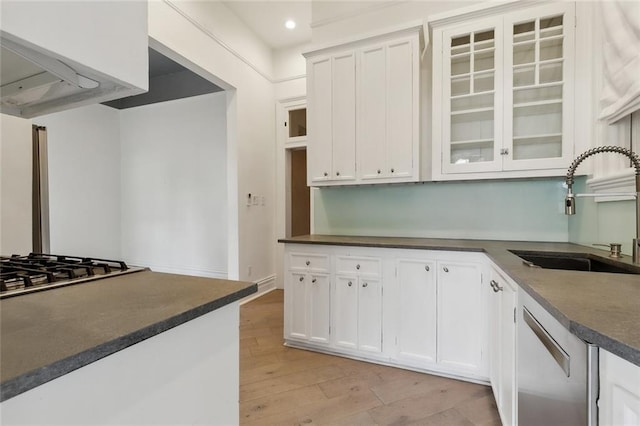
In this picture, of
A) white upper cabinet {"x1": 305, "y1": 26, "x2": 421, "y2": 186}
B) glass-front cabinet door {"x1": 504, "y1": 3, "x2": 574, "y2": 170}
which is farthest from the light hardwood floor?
glass-front cabinet door {"x1": 504, "y1": 3, "x2": 574, "y2": 170}

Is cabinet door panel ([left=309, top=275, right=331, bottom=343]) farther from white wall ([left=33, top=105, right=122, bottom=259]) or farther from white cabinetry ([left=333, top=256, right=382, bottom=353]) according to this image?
white wall ([left=33, top=105, right=122, bottom=259])

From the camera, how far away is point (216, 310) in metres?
0.94

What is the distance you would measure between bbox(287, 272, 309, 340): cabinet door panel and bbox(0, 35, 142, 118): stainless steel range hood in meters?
1.87

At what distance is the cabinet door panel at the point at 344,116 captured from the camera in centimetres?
262

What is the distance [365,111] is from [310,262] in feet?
4.40

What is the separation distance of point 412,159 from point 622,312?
1788 millimetres

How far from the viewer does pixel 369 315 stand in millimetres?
2299

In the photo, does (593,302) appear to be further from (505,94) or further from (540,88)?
(540,88)

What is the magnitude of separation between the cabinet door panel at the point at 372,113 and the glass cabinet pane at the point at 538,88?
938mm

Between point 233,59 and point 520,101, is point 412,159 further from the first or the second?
point 233,59

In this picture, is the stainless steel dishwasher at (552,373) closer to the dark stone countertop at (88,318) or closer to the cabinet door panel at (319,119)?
the dark stone countertop at (88,318)

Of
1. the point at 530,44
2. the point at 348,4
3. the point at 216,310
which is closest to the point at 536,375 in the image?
the point at 216,310

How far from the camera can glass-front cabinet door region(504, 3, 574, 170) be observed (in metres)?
2.08

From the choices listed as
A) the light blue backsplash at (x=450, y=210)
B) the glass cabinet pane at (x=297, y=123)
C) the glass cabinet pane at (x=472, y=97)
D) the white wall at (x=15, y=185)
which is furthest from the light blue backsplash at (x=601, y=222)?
the glass cabinet pane at (x=297, y=123)
